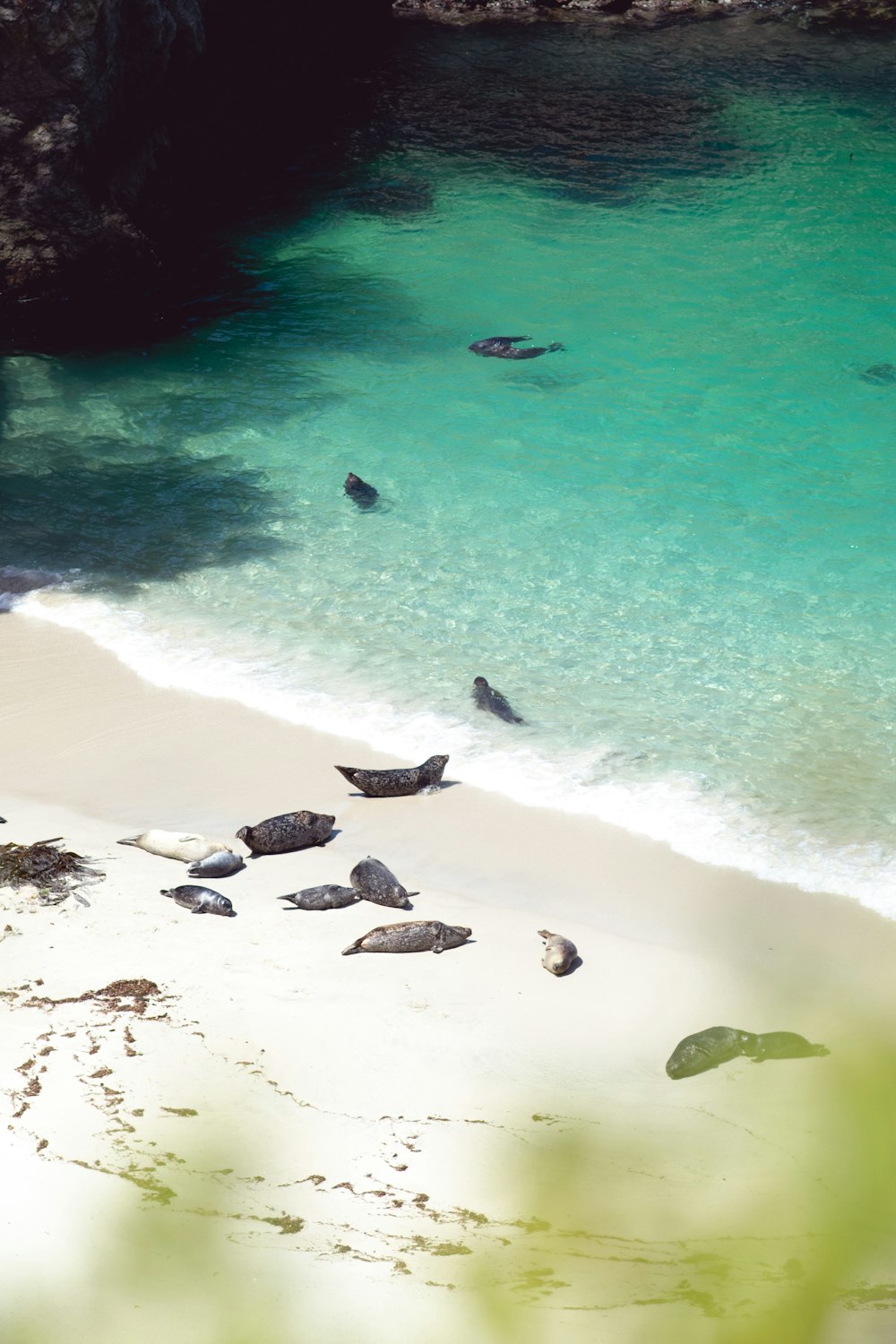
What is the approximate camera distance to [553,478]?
1293 centimetres

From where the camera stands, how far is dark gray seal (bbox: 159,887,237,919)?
6707mm

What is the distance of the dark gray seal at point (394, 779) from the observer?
26.4 ft

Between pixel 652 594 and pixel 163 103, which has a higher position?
pixel 163 103

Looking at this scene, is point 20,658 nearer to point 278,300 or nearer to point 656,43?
point 278,300

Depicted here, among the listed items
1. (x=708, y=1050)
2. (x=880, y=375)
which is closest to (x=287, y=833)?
(x=708, y=1050)

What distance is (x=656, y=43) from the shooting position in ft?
92.2

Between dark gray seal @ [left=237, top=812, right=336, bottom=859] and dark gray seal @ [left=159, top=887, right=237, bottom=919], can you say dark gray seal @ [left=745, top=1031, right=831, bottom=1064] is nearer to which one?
dark gray seal @ [left=159, top=887, right=237, bottom=919]

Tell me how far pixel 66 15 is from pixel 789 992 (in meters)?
14.2

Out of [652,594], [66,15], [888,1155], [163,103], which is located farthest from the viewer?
[163,103]

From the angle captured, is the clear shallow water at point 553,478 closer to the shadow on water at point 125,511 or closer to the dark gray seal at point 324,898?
the shadow on water at point 125,511

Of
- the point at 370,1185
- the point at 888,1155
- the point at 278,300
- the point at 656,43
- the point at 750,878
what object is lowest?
the point at 750,878

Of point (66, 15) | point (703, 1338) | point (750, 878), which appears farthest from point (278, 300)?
point (703, 1338)

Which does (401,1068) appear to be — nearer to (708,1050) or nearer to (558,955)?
(558,955)

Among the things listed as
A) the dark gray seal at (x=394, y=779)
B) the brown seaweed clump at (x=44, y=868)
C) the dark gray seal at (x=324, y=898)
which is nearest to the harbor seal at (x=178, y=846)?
the brown seaweed clump at (x=44, y=868)
